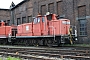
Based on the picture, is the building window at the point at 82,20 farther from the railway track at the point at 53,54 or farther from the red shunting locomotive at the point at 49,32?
the railway track at the point at 53,54

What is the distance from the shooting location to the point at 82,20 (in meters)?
26.5

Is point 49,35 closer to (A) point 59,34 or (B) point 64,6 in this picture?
(A) point 59,34

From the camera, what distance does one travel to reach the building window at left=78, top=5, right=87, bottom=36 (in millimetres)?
26266

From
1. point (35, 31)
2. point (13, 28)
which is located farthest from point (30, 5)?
point (35, 31)

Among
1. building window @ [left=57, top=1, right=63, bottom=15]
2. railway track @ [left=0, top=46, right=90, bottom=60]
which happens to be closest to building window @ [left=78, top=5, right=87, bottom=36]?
building window @ [left=57, top=1, right=63, bottom=15]

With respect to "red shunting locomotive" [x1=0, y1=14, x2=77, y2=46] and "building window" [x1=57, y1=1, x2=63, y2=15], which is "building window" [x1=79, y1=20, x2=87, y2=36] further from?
"building window" [x1=57, y1=1, x2=63, y2=15]

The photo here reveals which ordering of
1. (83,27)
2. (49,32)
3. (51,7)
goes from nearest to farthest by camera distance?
(49,32) → (83,27) → (51,7)

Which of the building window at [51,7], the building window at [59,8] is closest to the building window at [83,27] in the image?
the building window at [59,8]

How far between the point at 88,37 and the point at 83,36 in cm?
91

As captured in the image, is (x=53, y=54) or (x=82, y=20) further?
(x=82, y=20)

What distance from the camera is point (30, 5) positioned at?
3719 cm

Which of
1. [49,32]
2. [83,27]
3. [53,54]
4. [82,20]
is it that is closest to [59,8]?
[82,20]

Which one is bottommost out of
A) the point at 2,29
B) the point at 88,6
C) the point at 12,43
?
the point at 12,43

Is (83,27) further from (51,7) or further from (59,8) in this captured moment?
(51,7)
